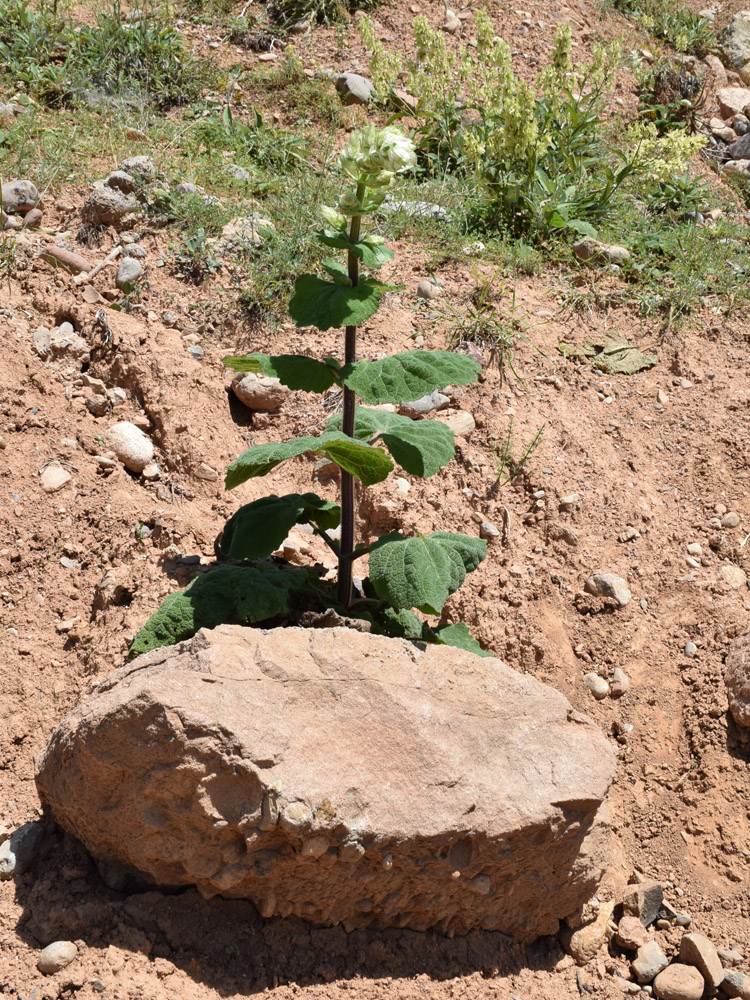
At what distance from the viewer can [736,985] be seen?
8.92 ft

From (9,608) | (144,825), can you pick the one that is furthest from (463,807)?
(9,608)

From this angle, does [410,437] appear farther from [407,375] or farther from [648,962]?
[648,962]

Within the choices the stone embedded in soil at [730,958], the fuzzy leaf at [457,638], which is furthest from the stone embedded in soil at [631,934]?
the fuzzy leaf at [457,638]

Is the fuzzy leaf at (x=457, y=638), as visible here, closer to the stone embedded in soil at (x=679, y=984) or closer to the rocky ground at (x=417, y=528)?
the rocky ground at (x=417, y=528)

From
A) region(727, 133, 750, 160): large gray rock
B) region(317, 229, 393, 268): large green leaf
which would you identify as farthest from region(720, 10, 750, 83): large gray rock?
region(317, 229, 393, 268): large green leaf

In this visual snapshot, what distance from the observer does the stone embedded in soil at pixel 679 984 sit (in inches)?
106

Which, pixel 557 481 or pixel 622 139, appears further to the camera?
pixel 622 139

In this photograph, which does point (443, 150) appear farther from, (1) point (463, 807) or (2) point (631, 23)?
(1) point (463, 807)

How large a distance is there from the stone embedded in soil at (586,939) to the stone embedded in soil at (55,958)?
143 cm

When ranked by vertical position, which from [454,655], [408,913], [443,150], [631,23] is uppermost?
[631,23]

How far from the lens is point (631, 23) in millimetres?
7266

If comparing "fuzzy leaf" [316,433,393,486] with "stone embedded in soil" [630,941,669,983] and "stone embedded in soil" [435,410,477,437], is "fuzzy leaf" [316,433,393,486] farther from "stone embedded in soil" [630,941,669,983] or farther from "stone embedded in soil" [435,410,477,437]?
"stone embedded in soil" [630,941,669,983]

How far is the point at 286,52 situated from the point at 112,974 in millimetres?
5824

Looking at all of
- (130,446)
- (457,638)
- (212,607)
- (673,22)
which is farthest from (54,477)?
(673,22)
